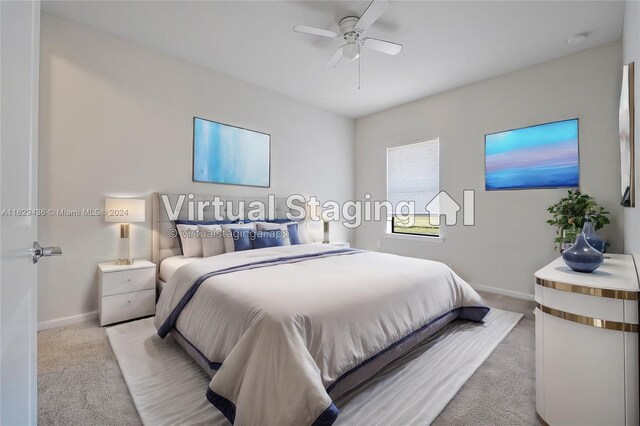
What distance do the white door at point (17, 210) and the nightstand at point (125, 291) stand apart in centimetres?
207

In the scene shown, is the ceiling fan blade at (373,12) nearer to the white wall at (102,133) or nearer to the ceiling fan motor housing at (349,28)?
the ceiling fan motor housing at (349,28)

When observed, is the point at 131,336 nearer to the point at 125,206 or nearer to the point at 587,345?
the point at 125,206

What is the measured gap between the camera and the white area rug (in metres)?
1.55

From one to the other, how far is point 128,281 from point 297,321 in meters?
2.20

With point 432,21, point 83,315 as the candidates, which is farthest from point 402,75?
point 83,315

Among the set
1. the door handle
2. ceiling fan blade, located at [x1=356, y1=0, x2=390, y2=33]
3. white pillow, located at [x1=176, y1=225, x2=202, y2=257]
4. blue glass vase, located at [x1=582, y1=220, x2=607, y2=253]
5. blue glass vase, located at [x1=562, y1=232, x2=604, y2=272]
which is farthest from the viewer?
white pillow, located at [x1=176, y1=225, x2=202, y2=257]

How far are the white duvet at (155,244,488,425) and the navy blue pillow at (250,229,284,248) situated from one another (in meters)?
0.72

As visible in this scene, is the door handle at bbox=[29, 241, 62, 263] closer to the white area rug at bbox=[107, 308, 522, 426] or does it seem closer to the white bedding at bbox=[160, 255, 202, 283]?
the white area rug at bbox=[107, 308, 522, 426]

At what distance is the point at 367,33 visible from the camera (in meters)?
2.92

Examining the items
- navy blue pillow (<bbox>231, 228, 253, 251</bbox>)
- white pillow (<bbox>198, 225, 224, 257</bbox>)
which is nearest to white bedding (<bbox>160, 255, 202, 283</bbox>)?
white pillow (<bbox>198, 225, 224, 257</bbox>)

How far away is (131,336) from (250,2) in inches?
122

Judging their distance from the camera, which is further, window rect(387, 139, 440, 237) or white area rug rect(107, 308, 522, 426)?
window rect(387, 139, 440, 237)

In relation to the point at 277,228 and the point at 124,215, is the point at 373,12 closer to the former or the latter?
the point at 277,228

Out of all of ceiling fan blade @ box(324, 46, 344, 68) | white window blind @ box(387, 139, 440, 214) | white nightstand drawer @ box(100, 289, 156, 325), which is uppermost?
ceiling fan blade @ box(324, 46, 344, 68)
